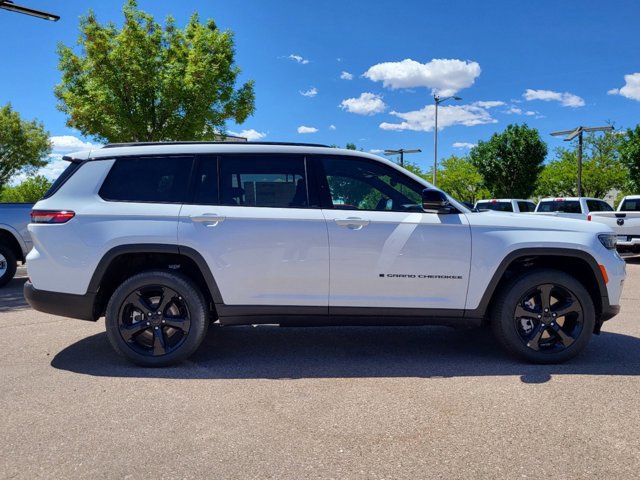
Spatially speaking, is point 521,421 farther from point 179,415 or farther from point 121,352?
point 121,352

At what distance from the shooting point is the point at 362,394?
3689 millimetres

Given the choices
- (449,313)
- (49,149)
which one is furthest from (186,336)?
(49,149)

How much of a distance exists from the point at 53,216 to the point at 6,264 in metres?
5.48

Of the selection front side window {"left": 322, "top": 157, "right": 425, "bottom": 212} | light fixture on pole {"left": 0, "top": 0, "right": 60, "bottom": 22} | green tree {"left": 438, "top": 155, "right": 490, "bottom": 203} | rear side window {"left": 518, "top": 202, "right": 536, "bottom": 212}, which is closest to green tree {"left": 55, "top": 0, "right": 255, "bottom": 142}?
light fixture on pole {"left": 0, "top": 0, "right": 60, "bottom": 22}

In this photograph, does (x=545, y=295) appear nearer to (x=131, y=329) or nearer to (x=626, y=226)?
(x=131, y=329)

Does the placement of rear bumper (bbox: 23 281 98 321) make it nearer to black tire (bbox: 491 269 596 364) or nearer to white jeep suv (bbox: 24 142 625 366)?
white jeep suv (bbox: 24 142 625 366)

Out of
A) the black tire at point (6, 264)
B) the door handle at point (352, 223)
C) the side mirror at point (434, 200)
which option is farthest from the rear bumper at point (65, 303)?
the black tire at point (6, 264)

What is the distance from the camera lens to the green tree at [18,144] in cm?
3912

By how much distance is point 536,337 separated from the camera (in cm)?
430

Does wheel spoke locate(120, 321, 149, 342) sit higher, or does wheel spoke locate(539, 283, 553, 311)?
wheel spoke locate(539, 283, 553, 311)

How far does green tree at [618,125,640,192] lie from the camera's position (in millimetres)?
22906

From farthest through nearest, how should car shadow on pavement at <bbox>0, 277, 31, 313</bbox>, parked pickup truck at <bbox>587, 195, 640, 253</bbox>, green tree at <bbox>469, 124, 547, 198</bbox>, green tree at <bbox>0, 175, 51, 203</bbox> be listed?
green tree at <bbox>0, 175, 51, 203</bbox>
green tree at <bbox>469, 124, 547, 198</bbox>
parked pickup truck at <bbox>587, 195, 640, 253</bbox>
car shadow on pavement at <bbox>0, 277, 31, 313</bbox>

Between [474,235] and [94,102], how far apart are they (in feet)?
57.1

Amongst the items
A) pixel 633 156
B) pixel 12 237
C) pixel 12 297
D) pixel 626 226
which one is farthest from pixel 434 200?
pixel 633 156
